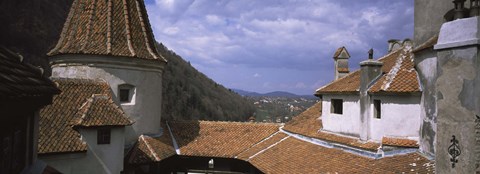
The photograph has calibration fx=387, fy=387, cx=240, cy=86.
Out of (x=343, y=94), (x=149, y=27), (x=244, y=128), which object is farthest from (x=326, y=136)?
(x=149, y=27)

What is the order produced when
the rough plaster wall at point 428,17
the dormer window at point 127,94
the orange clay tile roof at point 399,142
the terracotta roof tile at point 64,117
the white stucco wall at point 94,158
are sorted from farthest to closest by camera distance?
the dormer window at point 127,94 < the orange clay tile roof at point 399,142 < the white stucco wall at point 94,158 < the rough plaster wall at point 428,17 < the terracotta roof tile at point 64,117

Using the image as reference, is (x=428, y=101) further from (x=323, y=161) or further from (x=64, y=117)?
(x=64, y=117)

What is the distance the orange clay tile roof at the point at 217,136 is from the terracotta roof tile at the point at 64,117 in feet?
23.0

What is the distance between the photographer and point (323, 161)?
15.9m

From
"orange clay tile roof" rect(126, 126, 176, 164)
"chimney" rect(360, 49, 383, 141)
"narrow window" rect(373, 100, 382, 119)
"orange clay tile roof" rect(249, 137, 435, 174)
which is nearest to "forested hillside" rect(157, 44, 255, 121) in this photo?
"orange clay tile roof" rect(126, 126, 176, 164)

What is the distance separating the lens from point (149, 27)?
2095 centimetres

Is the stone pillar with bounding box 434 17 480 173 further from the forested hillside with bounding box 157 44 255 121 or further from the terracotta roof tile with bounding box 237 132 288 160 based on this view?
the forested hillside with bounding box 157 44 255 121

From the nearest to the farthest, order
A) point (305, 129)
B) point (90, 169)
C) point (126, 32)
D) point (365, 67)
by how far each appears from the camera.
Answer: point (90, 169)
point (365, 67)
point (126, 32)
point (305, 129)

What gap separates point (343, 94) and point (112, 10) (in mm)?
A: 12016

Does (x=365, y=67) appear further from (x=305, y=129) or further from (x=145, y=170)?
(x=145, y=170)

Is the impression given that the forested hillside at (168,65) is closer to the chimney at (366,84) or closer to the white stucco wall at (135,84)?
the white stucco wall at (135,84)

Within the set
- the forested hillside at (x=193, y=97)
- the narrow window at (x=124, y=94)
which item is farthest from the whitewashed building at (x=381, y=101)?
the forested hillside at (x=193, y=97)

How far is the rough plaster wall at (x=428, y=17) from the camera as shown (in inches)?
545

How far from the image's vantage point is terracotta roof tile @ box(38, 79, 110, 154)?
44.9 feet
